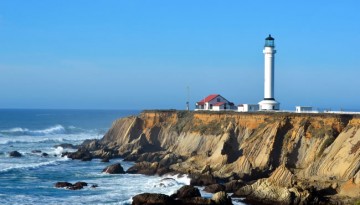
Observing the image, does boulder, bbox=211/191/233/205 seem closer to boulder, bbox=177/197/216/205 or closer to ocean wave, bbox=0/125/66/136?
boulder, bbox=177/197/216/205

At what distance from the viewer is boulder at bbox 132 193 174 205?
36062 mm

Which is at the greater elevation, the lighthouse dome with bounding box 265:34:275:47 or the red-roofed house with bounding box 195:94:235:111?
the lighthouse dome with bounding box 265:34:275:47

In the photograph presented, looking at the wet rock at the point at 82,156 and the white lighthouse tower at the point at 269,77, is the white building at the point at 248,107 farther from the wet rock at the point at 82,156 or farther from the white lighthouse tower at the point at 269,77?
the wet rock at the point at 82,156

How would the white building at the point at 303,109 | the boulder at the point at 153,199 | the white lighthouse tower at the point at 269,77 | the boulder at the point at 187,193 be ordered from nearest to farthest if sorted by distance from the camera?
the boulder at the point at 153,199 < the boulder at the point at 187,193 < the white building at the point at 303,109 < the white lighthouse tower at the point at 269,77

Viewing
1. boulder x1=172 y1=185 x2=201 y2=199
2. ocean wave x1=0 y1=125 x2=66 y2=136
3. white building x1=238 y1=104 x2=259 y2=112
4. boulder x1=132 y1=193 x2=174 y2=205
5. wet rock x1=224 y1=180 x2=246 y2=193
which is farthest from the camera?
ocean wave x1=0 y1=125 x2=66 y2=136

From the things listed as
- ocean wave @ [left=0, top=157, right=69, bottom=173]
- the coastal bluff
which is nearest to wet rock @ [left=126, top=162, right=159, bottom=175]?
the coastal bluff

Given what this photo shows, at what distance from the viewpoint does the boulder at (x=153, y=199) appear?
36.1m

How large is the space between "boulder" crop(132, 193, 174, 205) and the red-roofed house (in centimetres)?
3626

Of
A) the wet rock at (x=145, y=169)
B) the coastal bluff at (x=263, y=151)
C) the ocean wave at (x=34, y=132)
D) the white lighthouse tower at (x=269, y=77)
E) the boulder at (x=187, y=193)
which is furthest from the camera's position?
the ocean wave at (x=34, y=132)

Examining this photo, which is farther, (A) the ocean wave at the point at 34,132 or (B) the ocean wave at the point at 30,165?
(A) the ocean wave at the point at 34,132

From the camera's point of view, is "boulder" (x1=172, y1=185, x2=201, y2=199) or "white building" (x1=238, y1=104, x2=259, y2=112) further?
"white building" (x1=238, y1=104, x2=259, y2=112)

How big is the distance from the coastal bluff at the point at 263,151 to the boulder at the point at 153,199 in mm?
6158

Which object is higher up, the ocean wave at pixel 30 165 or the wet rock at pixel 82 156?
the wet rock at pixel 82 156

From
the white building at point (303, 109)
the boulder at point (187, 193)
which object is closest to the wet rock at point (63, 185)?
the boulder at point (187, 193)
